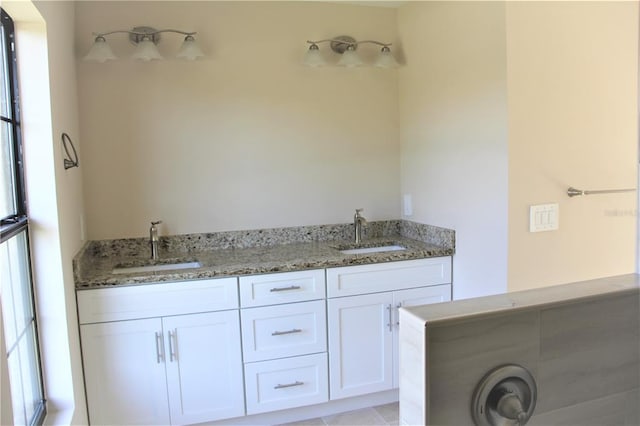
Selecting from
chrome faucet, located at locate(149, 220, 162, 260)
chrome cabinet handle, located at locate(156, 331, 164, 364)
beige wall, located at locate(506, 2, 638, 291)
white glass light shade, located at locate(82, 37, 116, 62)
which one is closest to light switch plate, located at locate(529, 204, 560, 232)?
beige wall, located at locate(506, 2, 638, 291)

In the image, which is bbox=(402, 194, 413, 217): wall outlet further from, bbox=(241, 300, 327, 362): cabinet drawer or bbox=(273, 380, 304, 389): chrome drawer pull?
bbox=(273, 380, 304, 389): chrome drawer pull

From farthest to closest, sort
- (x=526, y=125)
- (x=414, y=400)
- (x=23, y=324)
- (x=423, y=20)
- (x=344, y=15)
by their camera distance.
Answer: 1. (x=344, y=15)
2. (x=423, y=20)
3. (x=526, y=125)
4. (x=23, y=324)
5. (x=414, y=400)

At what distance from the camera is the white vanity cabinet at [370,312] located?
101 inches

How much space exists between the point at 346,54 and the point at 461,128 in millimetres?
816

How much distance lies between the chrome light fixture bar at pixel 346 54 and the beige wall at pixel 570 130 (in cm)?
86

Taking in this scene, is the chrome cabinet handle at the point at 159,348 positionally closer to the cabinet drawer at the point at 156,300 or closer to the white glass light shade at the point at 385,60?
the cabinet drawer at the point at 156,300

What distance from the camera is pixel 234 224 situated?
292 cm

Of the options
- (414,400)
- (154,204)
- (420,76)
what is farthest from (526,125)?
(154,204)

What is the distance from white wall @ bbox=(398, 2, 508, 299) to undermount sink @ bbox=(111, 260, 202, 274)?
54.1 inches

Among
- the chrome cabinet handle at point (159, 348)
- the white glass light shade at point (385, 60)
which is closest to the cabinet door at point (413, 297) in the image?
the chrome cabinet handle at point (159, 348)

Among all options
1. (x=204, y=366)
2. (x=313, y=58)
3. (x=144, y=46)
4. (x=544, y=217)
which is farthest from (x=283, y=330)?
(x=144, y=46)

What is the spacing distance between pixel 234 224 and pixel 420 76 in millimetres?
1398

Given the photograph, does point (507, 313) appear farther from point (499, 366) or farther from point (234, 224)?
point (234, 224)

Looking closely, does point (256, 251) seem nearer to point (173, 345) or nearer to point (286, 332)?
point (286, 332)
